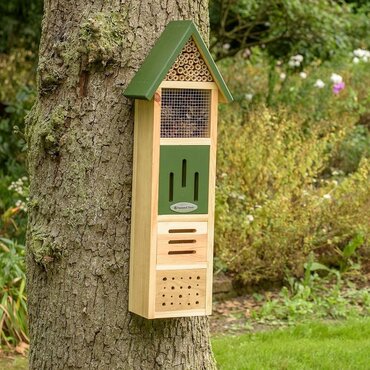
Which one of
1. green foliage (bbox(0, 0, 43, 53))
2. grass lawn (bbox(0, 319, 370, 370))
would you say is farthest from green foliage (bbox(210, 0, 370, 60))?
grass lawn (bbox(0, 319, 370, 370))

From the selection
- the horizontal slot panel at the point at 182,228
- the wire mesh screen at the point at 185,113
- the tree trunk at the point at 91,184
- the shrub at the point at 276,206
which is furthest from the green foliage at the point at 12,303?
the wire mesh screen at the point at 185,113

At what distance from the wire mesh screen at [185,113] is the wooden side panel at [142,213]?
8 cm

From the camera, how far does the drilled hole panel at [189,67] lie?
375cm

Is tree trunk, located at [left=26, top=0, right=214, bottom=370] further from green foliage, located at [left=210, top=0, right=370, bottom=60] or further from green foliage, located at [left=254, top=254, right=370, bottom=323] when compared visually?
green foliage, located at [left=210, top=0, right=370, bottom=60]

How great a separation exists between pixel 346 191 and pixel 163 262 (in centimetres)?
441

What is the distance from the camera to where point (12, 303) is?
6246mm

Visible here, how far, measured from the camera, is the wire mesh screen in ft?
12.3

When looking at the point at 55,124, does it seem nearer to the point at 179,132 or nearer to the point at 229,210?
the point at 179,132

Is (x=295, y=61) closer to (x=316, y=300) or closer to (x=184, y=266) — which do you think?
(x=316, y=300)

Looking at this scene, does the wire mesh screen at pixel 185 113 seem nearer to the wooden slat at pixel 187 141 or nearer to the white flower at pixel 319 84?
the wooden slat at pixel 187 141

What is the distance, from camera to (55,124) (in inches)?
153

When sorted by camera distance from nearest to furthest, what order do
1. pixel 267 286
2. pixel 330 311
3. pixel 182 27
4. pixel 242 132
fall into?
pixel 182 27 → pixel 330 311 → pixel 267 286 → pixel 242 132

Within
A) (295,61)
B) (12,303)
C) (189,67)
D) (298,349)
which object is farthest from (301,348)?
(295,61)

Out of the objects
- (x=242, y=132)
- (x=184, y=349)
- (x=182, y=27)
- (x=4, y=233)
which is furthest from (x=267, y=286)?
(x=182, y=27)
